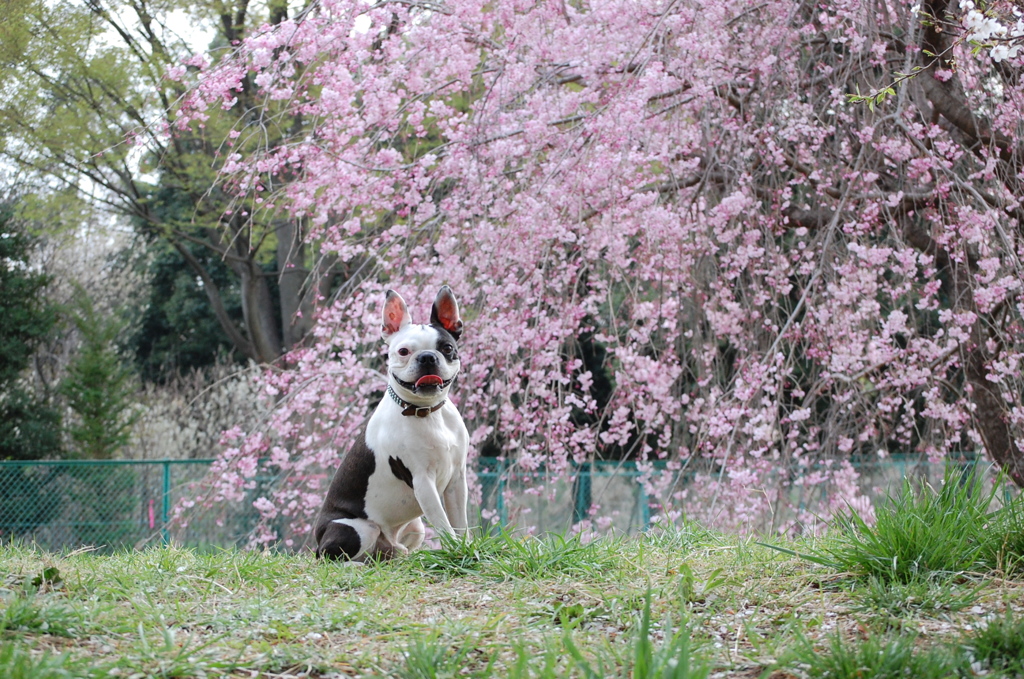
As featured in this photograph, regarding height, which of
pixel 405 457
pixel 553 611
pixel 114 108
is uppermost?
pixel 114 108

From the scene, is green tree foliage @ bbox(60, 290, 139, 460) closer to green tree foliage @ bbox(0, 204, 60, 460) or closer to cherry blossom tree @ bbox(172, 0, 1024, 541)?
green tree foliage @ bbox(0, 204, 60, 460)

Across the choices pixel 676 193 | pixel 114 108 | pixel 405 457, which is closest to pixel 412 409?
pixel 405 457

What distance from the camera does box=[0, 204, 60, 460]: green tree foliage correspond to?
11781 millimetres

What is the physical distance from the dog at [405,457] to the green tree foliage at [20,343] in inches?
398

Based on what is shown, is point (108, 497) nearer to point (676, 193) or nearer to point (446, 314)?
point (676, 193)

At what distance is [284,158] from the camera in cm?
584

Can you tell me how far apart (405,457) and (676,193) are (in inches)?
102

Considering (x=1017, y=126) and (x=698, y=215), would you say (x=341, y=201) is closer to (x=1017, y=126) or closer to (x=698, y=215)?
(x=698, y=215)

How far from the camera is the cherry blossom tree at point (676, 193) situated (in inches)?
192

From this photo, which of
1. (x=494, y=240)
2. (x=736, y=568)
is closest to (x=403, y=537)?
(x=736, y=568)

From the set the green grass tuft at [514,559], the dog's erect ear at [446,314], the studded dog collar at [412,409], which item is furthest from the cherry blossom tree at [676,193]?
the green grass tuft at [514,559]

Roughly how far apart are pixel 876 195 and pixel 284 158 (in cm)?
367

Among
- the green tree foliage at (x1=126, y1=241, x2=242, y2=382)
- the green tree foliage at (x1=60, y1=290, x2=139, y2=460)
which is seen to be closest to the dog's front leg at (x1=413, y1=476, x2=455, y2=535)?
the green tree foliage at (x1=60, y1=290, x2=139, y2=460)

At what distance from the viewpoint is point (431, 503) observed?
3.20 metres
